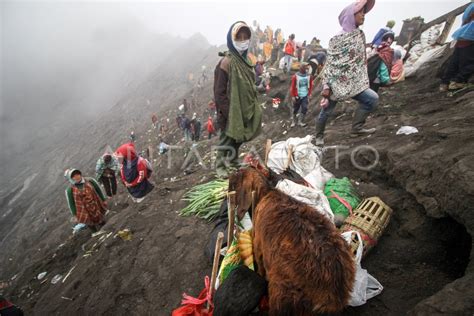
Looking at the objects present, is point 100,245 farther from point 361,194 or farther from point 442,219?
point 442,219

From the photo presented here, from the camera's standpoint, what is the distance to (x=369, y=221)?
2.34 m

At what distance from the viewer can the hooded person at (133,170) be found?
523 centimetres

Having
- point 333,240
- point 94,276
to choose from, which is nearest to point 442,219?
point 333,240

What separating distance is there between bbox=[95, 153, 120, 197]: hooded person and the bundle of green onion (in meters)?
3.09

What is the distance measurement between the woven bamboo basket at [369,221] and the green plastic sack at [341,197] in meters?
0.18

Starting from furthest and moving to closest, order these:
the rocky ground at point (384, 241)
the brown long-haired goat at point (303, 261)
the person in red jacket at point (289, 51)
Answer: the person in red jacket at point (289, 51)
the rocky ground at point (384, 241)
the brown long-haired goat at point (303, 261)

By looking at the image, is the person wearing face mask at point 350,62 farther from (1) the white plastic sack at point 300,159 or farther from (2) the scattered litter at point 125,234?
(2) the scattered litter at point 125,234

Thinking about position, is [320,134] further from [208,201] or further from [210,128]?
[210,128]

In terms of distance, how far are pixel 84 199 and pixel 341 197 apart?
5.05 metres

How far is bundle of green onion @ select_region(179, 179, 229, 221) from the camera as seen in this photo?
12.6 ft

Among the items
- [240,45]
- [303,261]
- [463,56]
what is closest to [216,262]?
[303,261]

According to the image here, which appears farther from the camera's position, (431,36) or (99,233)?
(431,36)

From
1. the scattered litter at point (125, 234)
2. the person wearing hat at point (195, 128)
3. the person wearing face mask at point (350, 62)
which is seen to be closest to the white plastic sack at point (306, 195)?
the person wearing face mask at point (350, 62)

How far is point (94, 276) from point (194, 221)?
1.71 meters
